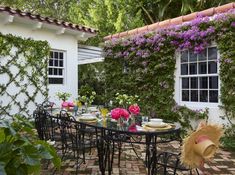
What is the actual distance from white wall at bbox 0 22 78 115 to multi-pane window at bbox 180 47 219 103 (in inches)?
155

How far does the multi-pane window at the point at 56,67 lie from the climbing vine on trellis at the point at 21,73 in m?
0.39

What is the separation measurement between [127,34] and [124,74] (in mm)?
1347

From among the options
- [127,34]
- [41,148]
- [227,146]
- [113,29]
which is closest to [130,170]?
[227,146]

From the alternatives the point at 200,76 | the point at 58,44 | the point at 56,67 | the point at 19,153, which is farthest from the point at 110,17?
the point at 19,153

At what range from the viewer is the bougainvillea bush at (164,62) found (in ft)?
22.9

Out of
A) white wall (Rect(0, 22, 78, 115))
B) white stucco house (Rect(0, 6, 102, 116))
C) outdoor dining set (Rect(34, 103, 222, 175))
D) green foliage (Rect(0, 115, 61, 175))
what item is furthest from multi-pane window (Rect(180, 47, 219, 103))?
green foliage (Rect(0, 115, 61, 175))

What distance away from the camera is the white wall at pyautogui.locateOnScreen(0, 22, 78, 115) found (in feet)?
28.3

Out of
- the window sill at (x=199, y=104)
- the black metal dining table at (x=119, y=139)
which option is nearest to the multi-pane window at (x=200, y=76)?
the window sill at (x=199, y=104)

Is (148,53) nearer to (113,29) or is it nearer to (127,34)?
(127,34)

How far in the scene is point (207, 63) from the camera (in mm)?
7660

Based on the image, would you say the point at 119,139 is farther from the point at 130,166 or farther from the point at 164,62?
the point at 164,62

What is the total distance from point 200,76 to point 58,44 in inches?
187

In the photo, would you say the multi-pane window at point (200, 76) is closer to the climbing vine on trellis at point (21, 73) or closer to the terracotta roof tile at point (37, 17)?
the terracotta roof tile at point (37, 17)

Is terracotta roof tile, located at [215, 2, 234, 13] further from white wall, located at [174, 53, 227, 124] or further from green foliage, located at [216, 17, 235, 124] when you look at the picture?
white wall, located at [174, 53, 227, 124]
